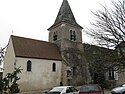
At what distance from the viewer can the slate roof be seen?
28938mm

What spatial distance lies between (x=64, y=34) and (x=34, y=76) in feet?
32.8

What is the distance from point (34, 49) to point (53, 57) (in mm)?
3399

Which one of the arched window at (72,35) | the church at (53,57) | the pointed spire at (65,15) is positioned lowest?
the church at (53,57)

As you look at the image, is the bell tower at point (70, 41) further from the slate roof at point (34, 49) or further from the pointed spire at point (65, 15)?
the slate roof at point (34, 49)

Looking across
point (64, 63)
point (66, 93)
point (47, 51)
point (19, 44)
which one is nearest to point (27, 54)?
point (19, 44)

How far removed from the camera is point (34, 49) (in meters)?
31.1

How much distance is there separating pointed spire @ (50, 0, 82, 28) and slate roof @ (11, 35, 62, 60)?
5.39 m

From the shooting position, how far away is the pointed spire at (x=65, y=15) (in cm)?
3662

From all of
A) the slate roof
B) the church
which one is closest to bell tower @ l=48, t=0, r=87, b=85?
the church

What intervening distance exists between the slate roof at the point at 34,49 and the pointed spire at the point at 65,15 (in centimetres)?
539

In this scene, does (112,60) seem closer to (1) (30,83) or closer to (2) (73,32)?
(1) (30,83)

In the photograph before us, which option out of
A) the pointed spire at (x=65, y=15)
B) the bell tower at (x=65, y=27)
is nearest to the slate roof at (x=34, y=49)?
the bell tower at (x=65, y=27)

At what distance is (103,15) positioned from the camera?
10.8 meters

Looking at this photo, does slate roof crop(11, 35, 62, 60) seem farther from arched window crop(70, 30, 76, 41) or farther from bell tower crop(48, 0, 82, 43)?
arched window crop(70, 30, 76, 41)
